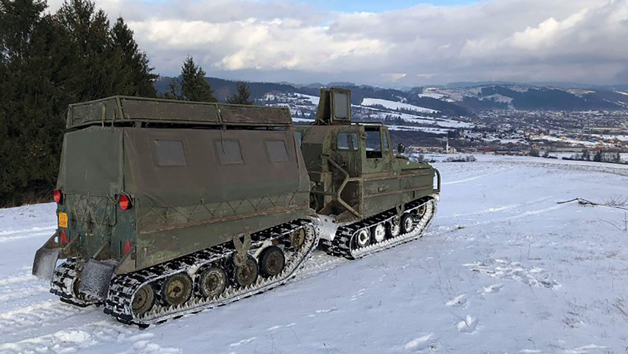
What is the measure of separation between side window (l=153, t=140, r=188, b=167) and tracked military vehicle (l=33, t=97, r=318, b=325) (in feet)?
0.06

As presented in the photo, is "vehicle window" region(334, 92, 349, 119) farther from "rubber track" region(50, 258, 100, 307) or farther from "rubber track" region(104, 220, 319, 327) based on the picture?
"rubber track" region(50, 258, 100, 307)

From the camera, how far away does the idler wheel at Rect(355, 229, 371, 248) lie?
11385 millimetres

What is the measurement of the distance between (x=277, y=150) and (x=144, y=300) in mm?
3787

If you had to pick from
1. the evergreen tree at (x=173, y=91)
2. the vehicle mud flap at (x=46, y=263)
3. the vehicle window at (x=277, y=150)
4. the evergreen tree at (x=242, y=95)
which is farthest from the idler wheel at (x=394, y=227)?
the evergreen tree at (x=242, y=95)

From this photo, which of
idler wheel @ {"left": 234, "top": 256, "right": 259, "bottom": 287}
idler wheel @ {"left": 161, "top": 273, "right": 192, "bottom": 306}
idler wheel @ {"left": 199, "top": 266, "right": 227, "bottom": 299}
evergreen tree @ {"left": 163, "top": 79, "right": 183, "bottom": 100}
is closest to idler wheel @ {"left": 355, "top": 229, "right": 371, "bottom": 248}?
idler wheel @ {"left": 234, "top": 256, "right": 259, "bottom": 287}

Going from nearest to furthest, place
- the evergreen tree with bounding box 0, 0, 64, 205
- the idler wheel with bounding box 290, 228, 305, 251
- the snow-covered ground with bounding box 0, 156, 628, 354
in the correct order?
the snow-covered ground with bounding box 0, 156, 628, 354
the idler wheel with bounding box 290, 228, 305, 251
the evergreen tree with bounding box 0, 0, 64, 205

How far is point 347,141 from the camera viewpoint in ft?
37.3

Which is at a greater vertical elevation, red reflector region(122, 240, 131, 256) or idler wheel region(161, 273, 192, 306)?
red reflector region(122, 240, 131, 256)

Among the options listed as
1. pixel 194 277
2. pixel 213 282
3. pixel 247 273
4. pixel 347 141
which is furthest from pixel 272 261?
pixel 347 141

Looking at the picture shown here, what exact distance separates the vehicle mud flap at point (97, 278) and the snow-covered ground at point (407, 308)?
0.54m

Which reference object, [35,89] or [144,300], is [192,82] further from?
[144,300]

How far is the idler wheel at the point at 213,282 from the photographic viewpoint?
774cm

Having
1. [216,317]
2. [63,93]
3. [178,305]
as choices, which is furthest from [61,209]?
[63,93]

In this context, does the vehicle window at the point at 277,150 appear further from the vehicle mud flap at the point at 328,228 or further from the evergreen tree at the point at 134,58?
the evergreen tree at the point at 134,58
